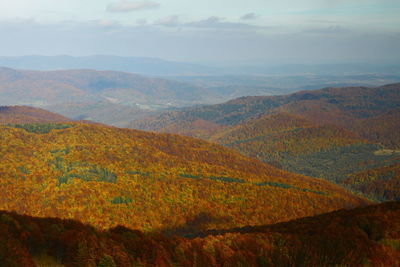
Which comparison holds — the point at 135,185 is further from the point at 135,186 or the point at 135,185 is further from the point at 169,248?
the point at 169,248

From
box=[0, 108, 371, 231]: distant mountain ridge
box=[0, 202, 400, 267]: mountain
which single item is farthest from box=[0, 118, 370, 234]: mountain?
box=[0, 202, 400, 267]: mountain

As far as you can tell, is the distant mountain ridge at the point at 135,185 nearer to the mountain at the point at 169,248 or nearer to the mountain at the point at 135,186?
the mountain at the point at 135,186

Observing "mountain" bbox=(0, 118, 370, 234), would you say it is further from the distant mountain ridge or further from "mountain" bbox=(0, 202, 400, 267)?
"mountain" bbox=(0, 202, 400, 267)

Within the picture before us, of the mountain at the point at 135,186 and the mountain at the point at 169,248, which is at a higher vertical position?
the mountain at the point at 169,248

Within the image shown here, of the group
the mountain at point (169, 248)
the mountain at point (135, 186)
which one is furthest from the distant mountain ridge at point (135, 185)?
the mountain at point (169, 248)

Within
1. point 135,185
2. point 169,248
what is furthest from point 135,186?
point 169,248

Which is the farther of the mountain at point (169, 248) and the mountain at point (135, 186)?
the mountain at point (135, 186)

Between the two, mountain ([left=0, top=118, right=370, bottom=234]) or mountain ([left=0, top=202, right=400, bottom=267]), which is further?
mountain ([left=0, top=118, right=370, bottom=234])
